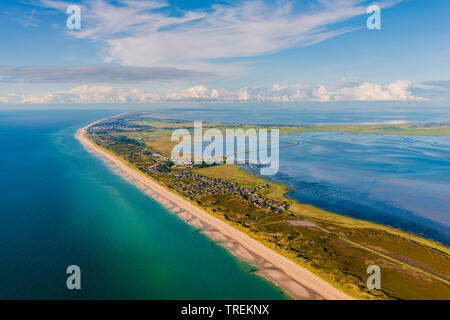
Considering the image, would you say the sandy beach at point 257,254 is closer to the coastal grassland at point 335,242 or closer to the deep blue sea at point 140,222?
the coastal grassland at point 335,242

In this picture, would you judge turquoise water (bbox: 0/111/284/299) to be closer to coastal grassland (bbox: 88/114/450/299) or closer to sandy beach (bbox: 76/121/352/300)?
sandy beach (bbox: 76/121/352/300)

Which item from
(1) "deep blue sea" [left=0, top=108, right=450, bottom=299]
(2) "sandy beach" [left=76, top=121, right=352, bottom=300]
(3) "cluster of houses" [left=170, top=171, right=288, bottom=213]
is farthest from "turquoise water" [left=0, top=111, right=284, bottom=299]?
(3) "cluster of houses" [left=170, top=171, right=288, bottom=213]

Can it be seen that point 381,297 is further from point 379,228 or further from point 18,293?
point 18,293

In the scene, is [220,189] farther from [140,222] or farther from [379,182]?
[379,182]

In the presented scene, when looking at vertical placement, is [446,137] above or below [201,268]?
above

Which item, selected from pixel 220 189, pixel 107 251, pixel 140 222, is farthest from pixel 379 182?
pixel 107 251
